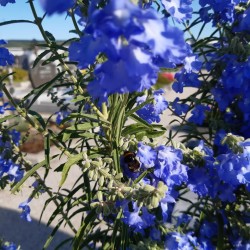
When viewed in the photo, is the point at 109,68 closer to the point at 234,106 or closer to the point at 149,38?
the point at 149,38

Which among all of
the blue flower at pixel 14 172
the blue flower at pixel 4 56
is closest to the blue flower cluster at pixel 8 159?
the blue flower at pixel 14 172

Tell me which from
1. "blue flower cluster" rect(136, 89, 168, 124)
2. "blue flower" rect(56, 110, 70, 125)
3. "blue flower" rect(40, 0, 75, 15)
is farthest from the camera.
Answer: "blue flower" rect(56, 110, 70, 125)

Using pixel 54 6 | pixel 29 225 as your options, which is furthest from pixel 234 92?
pixel 29 225

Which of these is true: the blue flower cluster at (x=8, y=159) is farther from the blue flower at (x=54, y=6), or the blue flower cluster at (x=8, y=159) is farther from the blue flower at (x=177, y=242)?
the blue flower at (x=54, y=6)

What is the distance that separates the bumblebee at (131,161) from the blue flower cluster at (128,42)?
53cm

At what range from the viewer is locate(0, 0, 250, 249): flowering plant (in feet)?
1.61

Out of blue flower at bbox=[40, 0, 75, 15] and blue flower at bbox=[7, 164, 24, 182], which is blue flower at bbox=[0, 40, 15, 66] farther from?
blue flower at bbox=[40, 0, 75, 15]

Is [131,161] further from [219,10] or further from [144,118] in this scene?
[219,10]

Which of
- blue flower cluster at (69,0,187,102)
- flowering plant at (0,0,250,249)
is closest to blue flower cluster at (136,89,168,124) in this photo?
flowering plant at (0,0,250,249)

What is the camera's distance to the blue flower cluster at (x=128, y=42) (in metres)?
0.46

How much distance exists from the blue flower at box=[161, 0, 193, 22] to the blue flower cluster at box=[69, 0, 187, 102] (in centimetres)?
36

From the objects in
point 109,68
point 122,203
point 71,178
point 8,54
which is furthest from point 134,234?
point 71,178

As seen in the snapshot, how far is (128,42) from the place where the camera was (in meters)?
0.48

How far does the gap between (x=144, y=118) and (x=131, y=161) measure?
24 cm
